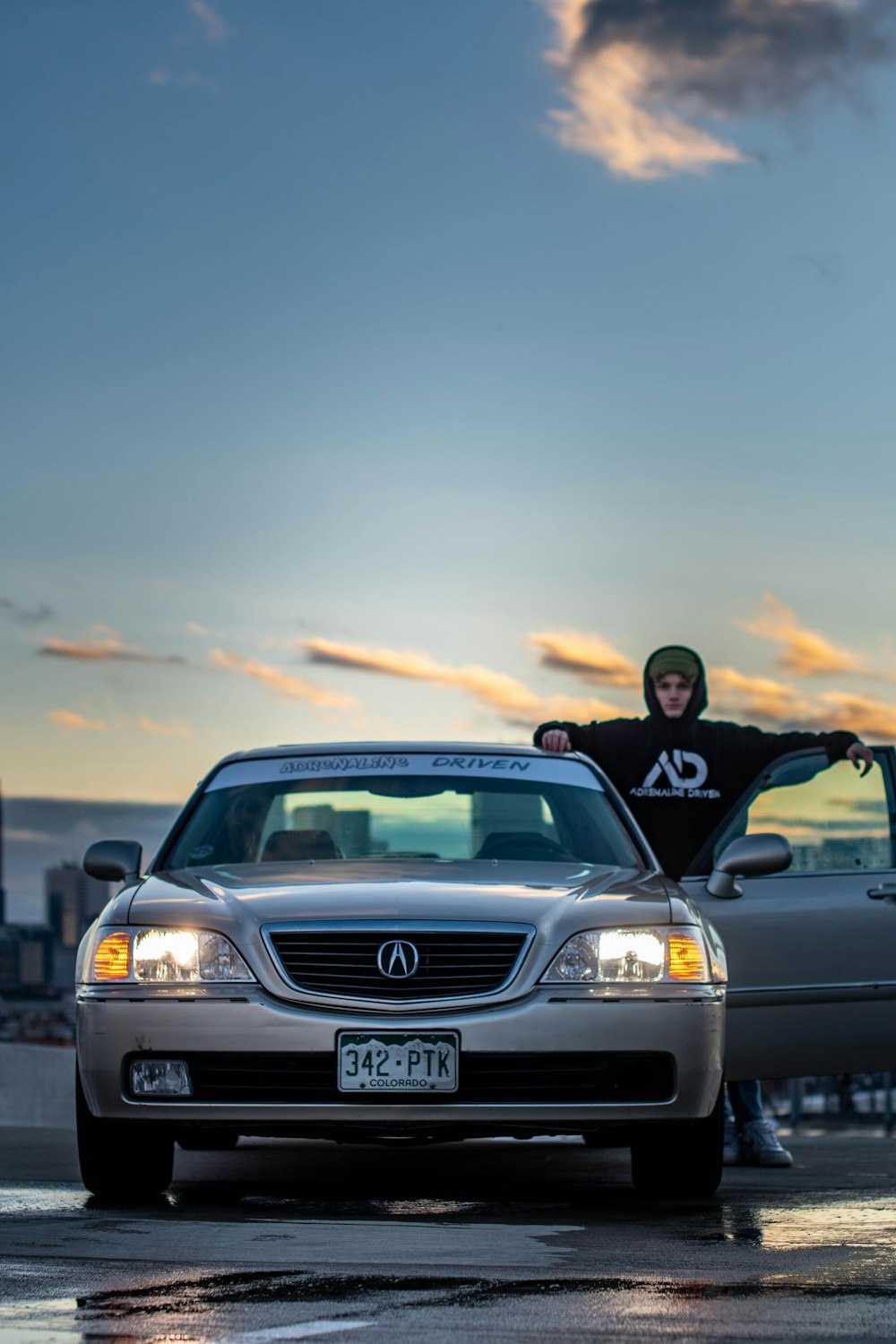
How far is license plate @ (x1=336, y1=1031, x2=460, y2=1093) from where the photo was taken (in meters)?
6.17

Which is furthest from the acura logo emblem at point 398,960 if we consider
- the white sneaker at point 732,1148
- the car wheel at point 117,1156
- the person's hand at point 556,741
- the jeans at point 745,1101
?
the white sneaker at point 732,1148

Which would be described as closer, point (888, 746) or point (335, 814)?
point (335, 814)

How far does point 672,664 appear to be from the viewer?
9250 millimetres

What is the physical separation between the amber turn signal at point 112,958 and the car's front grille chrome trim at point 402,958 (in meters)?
0.50

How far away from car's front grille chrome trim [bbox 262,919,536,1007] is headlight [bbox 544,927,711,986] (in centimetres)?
15

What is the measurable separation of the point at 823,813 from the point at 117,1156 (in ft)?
11.8

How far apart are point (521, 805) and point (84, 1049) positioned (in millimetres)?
2056

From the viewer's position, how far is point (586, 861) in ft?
24.6

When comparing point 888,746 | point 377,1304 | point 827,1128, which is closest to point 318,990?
point 377,1304

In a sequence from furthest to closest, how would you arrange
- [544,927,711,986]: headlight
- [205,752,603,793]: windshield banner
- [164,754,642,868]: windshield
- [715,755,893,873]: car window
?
[715,755,893,873]: car window < [205,752,603,793]: windshield banner < [164,754,642,868]: windshield < [544,927,711,986]: headlight

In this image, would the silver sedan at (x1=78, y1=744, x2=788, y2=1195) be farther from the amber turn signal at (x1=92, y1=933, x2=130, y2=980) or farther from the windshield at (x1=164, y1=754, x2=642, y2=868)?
the windshield at (x1=164, y1=754, x2=642, y2=868)

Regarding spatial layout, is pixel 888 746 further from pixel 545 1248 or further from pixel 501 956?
pixel 545 1248

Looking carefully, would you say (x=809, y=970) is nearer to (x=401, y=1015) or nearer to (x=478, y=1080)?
(x=478, y=1080)

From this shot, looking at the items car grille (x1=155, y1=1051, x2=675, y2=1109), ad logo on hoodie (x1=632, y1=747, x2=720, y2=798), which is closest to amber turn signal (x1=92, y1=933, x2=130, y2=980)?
car grille (x1=155, y1=1051, x2=675, y2=1109)
